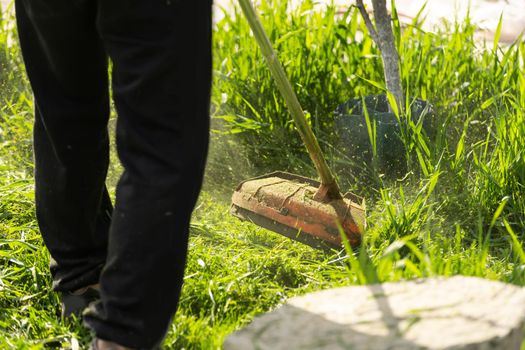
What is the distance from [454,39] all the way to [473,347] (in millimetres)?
2303

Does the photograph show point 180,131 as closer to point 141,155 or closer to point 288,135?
point 141,155

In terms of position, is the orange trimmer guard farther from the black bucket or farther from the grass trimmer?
the black bucket

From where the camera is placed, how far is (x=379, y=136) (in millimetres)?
3543

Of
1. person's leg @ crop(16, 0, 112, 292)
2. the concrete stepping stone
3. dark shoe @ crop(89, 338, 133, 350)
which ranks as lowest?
dark shoe @ crop(89, 338, 133, 350)

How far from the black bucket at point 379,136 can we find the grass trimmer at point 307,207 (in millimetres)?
347

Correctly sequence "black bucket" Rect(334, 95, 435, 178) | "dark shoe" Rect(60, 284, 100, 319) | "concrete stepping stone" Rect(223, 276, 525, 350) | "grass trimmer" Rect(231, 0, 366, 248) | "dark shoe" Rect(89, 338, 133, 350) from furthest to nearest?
"black bucket" Rect(334, 95, 435, 178), "grass trimmer" Rect(231, 0, 366, 248), "dark shoe" Rect(60, 284, 100, 319), "dark shoe" Rect(89, 338, 133, 350), "concrete stepping stone" Rect(223, 276, 525, 350)

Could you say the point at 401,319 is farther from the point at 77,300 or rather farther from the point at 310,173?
the point at 310,173

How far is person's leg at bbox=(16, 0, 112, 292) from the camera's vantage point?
91.3 inches

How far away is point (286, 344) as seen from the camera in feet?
6.67

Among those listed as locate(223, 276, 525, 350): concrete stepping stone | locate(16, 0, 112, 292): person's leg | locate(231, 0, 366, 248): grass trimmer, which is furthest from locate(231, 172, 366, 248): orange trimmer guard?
locate(223, 276, 525, 350): concrete stepping stone

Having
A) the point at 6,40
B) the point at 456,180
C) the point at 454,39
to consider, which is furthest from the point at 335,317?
the point at 6,40

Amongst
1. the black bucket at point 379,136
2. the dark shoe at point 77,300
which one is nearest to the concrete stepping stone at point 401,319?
the dark shoe at point 77,300

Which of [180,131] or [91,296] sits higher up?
[180,131]

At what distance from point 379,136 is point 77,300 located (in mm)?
1343
